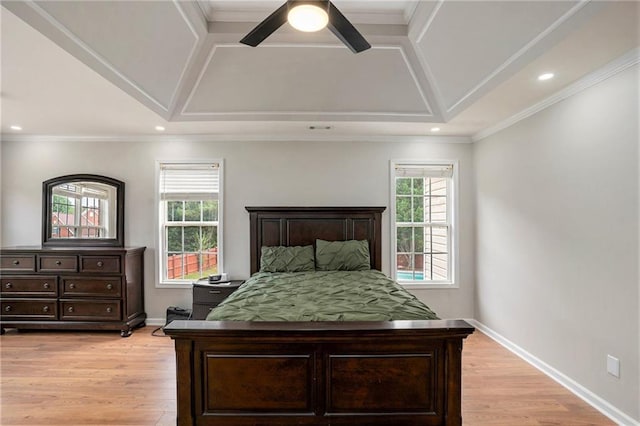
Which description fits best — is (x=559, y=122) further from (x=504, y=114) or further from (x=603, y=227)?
(x=603, y=227)

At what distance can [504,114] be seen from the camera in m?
3.35

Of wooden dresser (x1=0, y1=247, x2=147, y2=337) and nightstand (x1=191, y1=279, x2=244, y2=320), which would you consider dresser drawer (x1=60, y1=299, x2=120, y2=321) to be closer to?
wooden dresser (x1=0, y1=247, x2=147, y2=337)

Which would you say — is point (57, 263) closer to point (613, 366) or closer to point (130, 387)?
point (130, 387)

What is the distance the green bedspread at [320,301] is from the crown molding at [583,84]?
215 cm

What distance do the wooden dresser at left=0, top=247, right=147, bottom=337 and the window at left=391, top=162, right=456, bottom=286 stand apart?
357 cm

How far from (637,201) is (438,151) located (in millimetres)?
2413

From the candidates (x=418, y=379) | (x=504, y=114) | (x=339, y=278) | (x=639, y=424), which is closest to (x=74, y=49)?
(x=339, y=278)

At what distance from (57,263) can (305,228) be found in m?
3.04

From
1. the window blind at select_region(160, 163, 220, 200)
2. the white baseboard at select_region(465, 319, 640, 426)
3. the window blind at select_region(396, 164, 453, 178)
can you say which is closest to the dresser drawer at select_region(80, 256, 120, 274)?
the window blind at select_region(160, 163, 220, 200)

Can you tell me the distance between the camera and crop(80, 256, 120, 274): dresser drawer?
12.5ft

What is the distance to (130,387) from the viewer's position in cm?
264

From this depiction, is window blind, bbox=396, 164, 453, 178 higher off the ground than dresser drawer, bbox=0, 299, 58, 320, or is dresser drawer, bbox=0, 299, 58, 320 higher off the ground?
window blind, bbox=396, 164, 453, 178

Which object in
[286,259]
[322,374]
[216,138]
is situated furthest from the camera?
[216,138]

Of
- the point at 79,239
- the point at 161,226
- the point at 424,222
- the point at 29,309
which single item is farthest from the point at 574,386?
the point at 29,309
